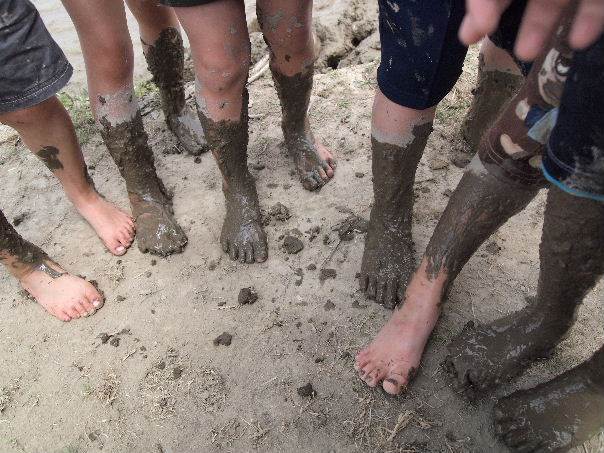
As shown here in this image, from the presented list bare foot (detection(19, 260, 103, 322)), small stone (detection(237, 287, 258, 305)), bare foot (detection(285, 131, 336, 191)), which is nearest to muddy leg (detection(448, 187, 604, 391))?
small stone (detection(237, 287, 258, 305))

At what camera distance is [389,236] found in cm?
185

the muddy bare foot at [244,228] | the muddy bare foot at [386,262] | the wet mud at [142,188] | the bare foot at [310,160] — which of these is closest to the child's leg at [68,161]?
the wet mud at [142,188]

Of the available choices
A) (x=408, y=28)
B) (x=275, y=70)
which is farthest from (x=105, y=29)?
(x=408, y=28)

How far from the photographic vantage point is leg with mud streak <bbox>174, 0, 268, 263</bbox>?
63.2 inches

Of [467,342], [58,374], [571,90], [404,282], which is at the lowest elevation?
[58,374]

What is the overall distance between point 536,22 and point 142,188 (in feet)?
Answer: 6.02

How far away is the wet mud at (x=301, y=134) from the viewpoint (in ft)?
7.05

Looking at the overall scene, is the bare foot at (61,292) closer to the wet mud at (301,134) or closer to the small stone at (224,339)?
the small stone at (224,339)

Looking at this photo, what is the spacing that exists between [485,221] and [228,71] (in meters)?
1.06

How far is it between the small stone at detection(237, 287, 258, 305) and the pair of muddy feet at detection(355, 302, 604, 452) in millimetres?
505

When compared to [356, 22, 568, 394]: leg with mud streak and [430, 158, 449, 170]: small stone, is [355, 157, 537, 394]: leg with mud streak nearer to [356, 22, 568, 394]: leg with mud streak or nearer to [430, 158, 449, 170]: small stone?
[356, 22, 568, 394]: leg with mud streak

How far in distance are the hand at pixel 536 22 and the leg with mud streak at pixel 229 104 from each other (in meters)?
1.07

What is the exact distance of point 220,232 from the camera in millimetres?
2195

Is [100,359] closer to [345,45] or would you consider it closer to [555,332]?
[555,332]
